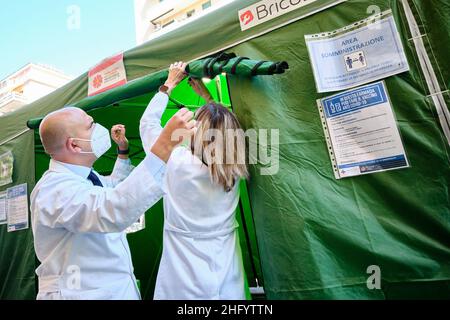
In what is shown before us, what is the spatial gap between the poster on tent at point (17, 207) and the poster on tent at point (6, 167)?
129mm

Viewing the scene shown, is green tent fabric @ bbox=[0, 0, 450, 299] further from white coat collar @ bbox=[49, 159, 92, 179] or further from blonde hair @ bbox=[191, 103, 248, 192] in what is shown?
white coat collar @ bbox=[49, 159, 92, 179]

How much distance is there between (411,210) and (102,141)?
1.51 meters

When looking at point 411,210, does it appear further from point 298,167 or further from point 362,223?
point 298,167

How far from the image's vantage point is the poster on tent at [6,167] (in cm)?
267

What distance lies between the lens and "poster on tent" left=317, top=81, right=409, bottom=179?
127cm

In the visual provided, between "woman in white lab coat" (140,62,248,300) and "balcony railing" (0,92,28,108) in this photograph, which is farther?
"balcony railing" (0,92,28,108)

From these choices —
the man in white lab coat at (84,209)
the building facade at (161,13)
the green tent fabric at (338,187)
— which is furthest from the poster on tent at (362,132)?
the building facade at (161,13)

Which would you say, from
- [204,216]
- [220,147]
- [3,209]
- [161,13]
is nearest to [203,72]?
[220,147]

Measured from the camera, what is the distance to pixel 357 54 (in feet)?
4.53

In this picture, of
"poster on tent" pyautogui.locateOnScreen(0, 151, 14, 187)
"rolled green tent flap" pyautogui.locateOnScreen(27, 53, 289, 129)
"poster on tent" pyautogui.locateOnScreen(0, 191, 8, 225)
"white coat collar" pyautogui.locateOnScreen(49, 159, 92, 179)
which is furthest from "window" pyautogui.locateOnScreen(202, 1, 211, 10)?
"white coat collar" pyautogui.locateOnScreen(49, 159, 92, 179)

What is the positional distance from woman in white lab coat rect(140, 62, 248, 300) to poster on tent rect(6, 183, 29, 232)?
174cm

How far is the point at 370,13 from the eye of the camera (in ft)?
4.51
